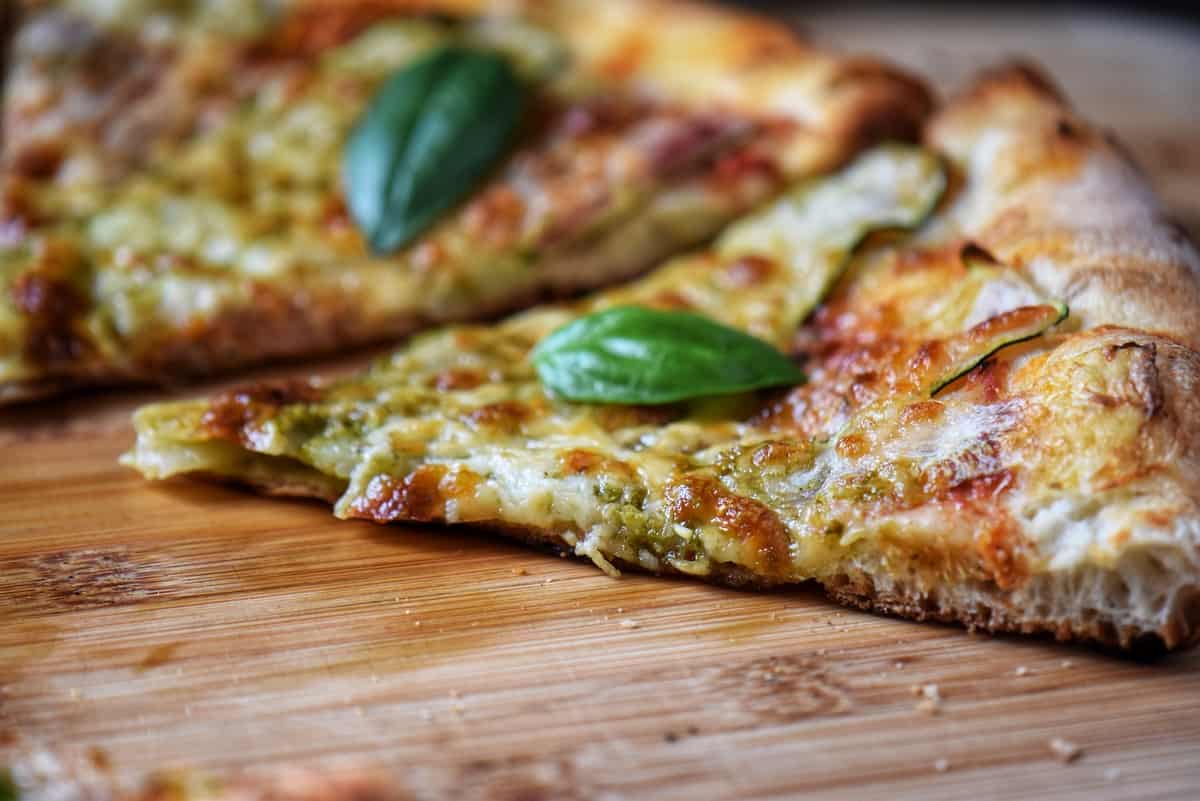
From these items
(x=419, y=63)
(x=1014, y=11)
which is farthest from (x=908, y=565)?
(x=1014, y=11)

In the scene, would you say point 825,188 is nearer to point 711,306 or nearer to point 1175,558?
point 711,306

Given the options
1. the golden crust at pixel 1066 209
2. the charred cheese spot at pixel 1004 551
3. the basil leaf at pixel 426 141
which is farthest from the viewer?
the basil leaf at pixel 426 141

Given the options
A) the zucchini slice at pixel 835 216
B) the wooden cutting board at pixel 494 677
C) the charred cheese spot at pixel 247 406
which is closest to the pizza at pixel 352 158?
the zucchini slice at pixel 835 216

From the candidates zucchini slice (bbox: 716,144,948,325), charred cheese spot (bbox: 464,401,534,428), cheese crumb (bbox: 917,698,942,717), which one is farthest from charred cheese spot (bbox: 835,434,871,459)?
charred cheese spot (bbox: 464,401,534,428)

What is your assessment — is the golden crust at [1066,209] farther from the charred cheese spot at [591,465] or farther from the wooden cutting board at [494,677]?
the charred cheese spot at [591,465]

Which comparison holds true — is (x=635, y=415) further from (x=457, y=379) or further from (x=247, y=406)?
(x=247, y=406)
